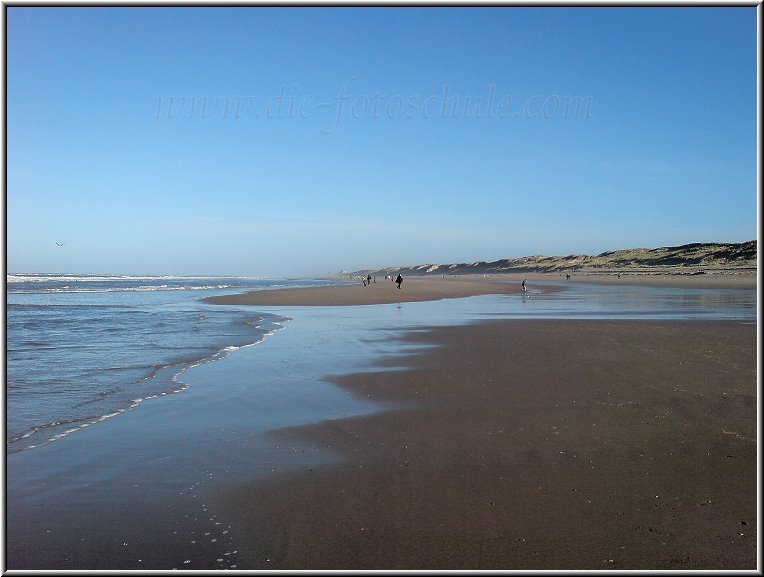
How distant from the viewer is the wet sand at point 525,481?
12.7 ft

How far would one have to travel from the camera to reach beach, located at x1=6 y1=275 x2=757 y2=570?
3.90m

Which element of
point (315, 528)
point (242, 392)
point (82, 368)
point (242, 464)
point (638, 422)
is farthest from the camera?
point (82, 368)

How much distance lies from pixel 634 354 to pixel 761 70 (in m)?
6.91

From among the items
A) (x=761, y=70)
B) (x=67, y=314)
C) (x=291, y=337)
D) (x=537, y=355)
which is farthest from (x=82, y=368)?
(x=67, y=314)

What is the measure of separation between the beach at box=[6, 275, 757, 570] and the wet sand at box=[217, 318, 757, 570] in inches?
0.8

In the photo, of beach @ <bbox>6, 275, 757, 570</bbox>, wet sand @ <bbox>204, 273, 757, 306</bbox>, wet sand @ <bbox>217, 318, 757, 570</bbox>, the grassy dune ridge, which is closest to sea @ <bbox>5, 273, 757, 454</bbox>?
beach @ <bbox>6, 275, 757, 570</bbox>

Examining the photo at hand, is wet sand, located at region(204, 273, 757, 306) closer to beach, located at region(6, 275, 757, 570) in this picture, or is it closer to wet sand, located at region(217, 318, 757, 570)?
beach, located at region(6, 275, 757, 570)

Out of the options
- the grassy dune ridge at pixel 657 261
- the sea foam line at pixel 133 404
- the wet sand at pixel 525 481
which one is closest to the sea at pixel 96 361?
the sea foam line at pixel 133 404

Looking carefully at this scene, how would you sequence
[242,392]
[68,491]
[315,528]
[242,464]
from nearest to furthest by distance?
1. [315,528]
2. [68,491]
3. [242,464]
4. [242,392]

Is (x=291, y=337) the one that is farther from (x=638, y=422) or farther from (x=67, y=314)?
(x=67, y=314)

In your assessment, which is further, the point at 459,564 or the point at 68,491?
the point at 68,491

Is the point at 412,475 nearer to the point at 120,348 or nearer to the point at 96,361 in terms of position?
the point at 96,361

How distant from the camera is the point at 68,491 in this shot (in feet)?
16.4

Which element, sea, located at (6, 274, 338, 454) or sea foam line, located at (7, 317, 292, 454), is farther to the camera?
sea, located at (6, 274, 338, 454)
